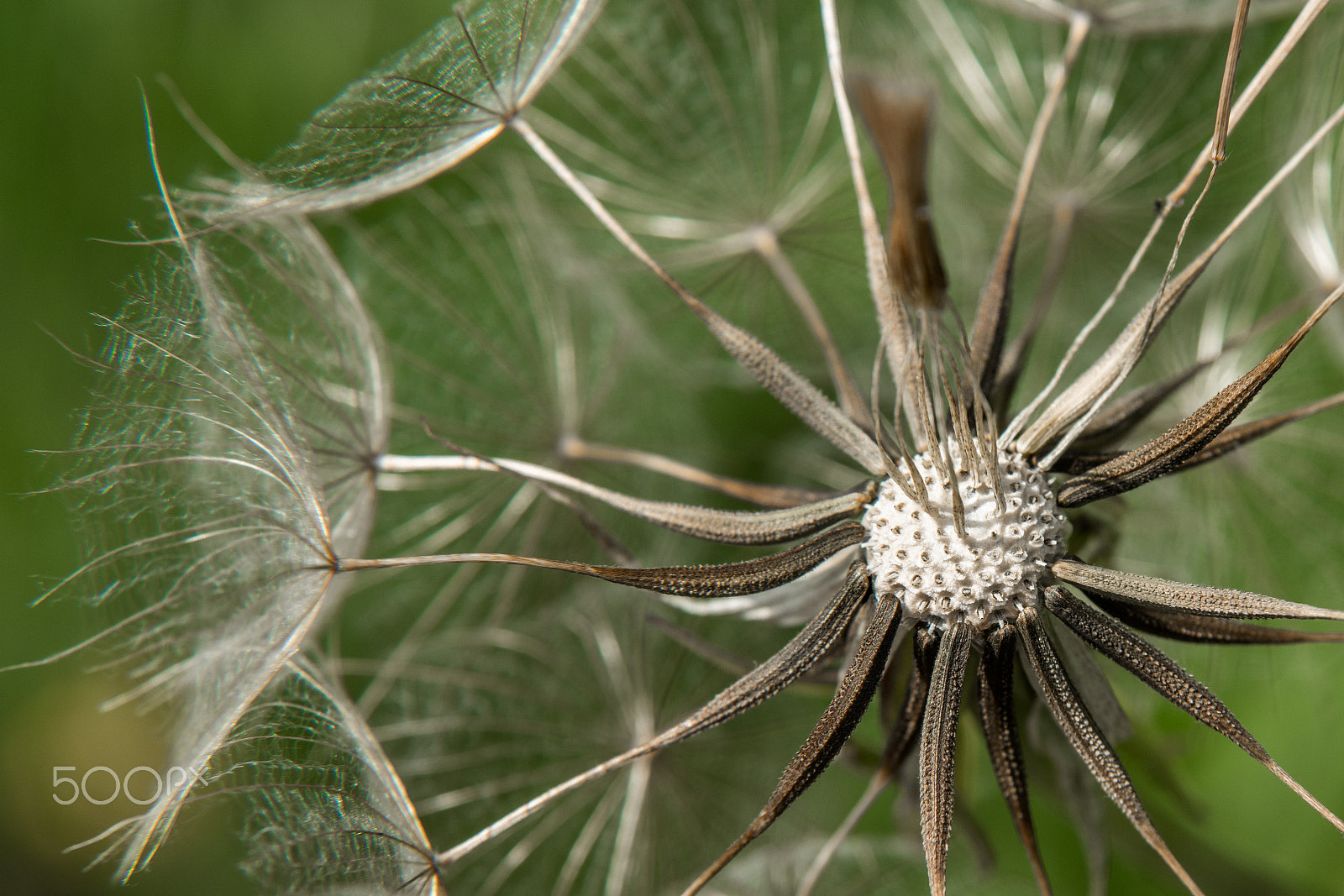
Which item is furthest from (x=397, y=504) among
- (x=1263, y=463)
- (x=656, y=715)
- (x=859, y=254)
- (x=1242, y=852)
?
(x=1242, y=852)

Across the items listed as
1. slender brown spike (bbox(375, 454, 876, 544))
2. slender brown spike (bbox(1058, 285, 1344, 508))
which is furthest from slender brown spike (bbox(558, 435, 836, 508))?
slender brown spike (bbox(1058, 285, 1344, 508))

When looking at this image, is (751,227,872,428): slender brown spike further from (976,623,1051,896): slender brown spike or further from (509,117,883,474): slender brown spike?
(976,623,1051,896): slender brown spike

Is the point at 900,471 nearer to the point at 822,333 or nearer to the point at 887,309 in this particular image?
the point at 887,309

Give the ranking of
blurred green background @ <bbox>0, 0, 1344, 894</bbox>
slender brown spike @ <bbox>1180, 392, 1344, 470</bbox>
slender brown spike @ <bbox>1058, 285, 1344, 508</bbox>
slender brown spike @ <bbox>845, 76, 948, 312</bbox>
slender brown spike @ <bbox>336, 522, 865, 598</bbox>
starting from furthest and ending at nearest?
blurred green background @ <bbox>0, 0, 1344, 894</bbox>, slender brown spike @ <bbox>1180, 392, 1344, 470</bbox>, slender brown spike @ <bbox>336, 522, 865, 598</bbox>, slender brown spike @ <bbox>1058, 285, 1344, 508</bbox>, slender brown spike @ <bbox>845, 76, 948, 312</bbox>

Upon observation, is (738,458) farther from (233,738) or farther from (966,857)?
(233,738)

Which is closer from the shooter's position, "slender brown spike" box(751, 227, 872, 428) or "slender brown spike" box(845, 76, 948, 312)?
"slender brown spike" box(845, 76, 948, 312)

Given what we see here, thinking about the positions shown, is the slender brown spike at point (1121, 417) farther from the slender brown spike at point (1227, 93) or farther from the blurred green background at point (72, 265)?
the blurred green background at point (72, 265)

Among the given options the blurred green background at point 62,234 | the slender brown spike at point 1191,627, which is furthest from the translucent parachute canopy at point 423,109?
the blurred green background at point 62,234
